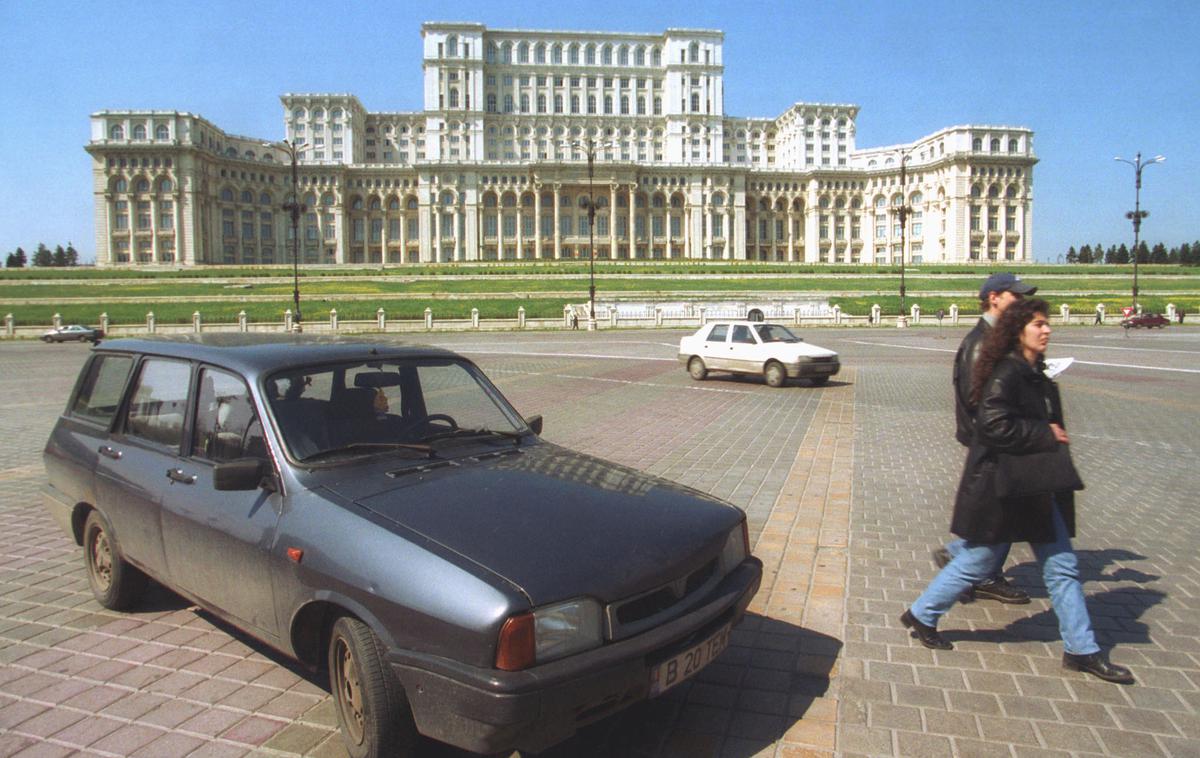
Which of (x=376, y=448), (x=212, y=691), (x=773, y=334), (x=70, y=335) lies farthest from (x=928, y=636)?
(x=70, y=335)

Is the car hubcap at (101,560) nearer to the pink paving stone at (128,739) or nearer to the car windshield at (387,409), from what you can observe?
the pink paving stone at (128,739)

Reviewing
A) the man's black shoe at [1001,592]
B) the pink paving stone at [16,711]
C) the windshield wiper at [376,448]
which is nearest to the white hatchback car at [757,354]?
the man's black shoe at [1001,592]

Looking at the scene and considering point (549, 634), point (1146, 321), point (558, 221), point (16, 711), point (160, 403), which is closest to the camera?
point (549, 634)

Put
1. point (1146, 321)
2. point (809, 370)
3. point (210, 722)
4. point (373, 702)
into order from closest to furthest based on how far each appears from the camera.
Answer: point (373, 702)
point (210, 722)
point (809, 370)
point (1146, 321)

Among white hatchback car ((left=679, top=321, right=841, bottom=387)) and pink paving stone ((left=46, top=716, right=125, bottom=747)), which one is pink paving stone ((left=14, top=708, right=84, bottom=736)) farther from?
white hatchback car ((left=679, top=321, right=841, bottom=387))

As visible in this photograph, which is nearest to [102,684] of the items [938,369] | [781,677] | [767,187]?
[781,677]

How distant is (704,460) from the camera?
8.69m

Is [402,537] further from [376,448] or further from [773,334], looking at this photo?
[773,334]

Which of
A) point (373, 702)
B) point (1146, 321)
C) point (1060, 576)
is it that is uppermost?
point (1146, 321)

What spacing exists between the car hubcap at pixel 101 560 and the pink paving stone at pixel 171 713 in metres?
1.49

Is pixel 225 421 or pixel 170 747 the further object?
pixel 225 421

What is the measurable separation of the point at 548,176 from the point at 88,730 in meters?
110

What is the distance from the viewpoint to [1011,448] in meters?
3.48

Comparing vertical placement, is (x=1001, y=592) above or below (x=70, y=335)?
below
